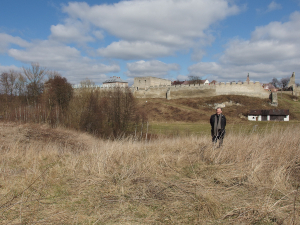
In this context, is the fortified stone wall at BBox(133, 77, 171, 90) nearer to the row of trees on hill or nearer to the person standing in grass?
the row of trees on hill

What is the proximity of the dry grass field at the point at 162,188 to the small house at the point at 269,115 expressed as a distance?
3535 cm

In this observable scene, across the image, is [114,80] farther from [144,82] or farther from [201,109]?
[201,109]

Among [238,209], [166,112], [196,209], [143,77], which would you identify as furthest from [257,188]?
[143,77]

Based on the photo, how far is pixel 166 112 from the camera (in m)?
42.2

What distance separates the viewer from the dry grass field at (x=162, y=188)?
2.96 m

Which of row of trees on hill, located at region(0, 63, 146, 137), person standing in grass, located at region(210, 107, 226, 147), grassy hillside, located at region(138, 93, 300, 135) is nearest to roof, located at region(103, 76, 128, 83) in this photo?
grassy hillside, located at region(138, 93, 300, 135)

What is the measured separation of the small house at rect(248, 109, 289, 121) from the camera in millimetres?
37188

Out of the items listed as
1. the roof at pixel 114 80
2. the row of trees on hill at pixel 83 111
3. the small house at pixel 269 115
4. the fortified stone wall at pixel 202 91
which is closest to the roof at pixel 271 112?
the small house at pixel 269 115

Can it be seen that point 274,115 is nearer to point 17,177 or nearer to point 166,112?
point 166,112

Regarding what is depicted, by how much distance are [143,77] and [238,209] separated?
60.1 m

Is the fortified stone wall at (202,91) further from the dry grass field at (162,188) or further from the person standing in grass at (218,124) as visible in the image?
the dry grass field at (162,188)

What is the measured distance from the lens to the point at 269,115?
37.9 meters

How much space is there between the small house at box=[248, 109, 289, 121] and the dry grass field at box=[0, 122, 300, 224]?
35.4 metres

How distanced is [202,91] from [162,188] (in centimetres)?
4892
